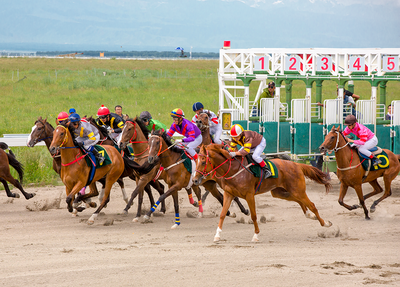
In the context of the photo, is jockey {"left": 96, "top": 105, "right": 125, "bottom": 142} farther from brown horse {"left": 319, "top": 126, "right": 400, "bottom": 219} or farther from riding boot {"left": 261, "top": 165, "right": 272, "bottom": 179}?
brown horse {"left": 319, "top": 126, "right": 400, "bottom": 219}

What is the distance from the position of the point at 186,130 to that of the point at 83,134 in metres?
1.70

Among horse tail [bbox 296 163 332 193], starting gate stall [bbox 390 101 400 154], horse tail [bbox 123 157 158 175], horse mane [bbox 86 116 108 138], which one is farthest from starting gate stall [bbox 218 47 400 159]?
horse tail [bbox 123 157 158 175]

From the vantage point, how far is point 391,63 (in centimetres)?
1181

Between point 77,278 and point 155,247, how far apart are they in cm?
159

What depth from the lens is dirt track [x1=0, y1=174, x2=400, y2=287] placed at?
5.58 meters

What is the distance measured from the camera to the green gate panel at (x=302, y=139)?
41.3ft

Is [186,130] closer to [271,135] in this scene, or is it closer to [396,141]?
[271,135]

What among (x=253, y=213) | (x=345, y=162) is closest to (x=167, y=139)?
(x=253, y=213)

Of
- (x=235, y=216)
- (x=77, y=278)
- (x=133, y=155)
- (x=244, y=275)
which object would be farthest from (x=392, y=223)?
(x=77, y=278)

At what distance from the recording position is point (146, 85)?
36.0 meters

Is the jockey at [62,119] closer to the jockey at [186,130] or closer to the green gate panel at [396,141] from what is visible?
the jockey at [186,130]

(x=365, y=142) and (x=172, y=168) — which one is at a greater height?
(x=365, y=142)

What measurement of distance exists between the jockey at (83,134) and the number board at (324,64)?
6.74 metres

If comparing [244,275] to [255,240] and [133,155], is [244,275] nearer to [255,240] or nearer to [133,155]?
[255,240]
